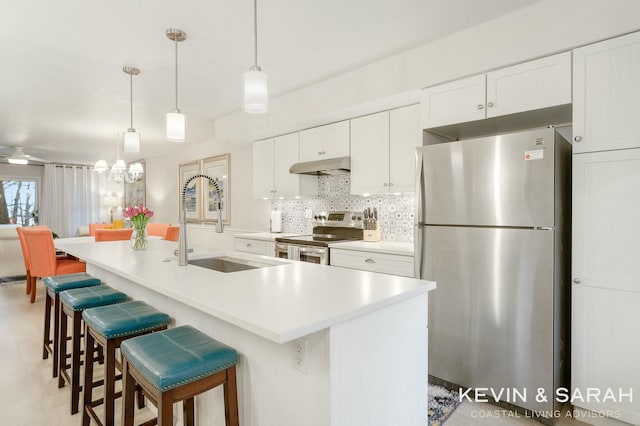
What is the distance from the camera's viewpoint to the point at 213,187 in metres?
5.70

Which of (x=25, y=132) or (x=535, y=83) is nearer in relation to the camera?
(x=535, y=83)

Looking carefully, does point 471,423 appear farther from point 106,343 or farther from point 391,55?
point 391,55

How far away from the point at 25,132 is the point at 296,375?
6602 millimetres

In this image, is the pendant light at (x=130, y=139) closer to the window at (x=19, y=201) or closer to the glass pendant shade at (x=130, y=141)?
the glass pendant shade at (x=130, y=141)

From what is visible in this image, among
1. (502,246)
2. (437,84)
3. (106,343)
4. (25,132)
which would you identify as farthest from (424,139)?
(25,132)

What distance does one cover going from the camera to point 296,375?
1.25 meters

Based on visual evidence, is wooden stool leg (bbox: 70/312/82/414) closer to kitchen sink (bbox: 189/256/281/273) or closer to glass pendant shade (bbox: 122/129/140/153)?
kitchen sink (bbox: 189/256/281/273)

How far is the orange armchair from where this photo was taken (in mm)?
4281

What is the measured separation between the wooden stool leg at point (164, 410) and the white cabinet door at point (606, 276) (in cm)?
217

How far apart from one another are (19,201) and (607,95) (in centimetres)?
1070

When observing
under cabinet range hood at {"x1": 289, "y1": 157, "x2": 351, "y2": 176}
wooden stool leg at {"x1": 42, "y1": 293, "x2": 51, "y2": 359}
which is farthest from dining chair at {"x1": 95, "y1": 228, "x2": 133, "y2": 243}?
under cabinet range hood at {"x1": 289, "y1": 157, "x2": 351, "y2": 176}

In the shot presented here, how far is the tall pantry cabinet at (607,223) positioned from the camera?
1.83 meters

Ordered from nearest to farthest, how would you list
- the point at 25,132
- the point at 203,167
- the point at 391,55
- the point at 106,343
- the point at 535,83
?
A: the point at 106,343
the point at 535,83
the point at 391,55
the point at 25,132
the point at 203,167

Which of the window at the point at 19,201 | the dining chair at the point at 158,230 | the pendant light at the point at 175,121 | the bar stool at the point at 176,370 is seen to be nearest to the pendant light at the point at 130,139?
the pendant light at the point at 175,121
